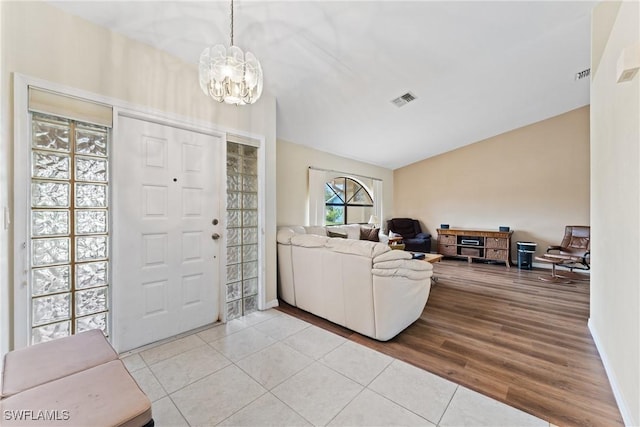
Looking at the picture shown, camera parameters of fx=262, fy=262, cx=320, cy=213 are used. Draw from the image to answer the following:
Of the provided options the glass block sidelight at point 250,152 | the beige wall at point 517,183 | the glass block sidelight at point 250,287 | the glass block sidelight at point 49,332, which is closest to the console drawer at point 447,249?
the beige wall at point 517,183

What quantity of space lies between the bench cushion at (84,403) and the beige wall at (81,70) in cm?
118

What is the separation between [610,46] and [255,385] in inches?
134

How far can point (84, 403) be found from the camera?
927 mm

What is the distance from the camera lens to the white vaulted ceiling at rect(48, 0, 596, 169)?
2.09 m

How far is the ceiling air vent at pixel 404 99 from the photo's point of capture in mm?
3513

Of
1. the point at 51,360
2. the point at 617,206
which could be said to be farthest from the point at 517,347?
the point at 51,360

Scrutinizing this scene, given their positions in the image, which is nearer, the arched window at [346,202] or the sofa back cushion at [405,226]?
the arched window at [346,202]

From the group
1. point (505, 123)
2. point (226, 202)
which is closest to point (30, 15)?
point (226, 202)

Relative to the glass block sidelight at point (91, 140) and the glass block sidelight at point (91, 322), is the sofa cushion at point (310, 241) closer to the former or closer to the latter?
the glass block sidelight at point (91, 322)

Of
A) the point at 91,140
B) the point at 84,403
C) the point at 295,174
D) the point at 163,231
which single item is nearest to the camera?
the point at 84,403

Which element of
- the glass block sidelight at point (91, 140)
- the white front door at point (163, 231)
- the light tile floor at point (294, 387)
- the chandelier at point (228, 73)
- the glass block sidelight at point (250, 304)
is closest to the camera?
the light tile floor at point (294, 387)

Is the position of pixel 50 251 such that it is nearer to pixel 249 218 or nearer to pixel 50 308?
pixel 50 308

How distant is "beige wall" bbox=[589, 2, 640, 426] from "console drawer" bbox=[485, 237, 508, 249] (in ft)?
10.7

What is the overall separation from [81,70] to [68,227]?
1176 millimetres
